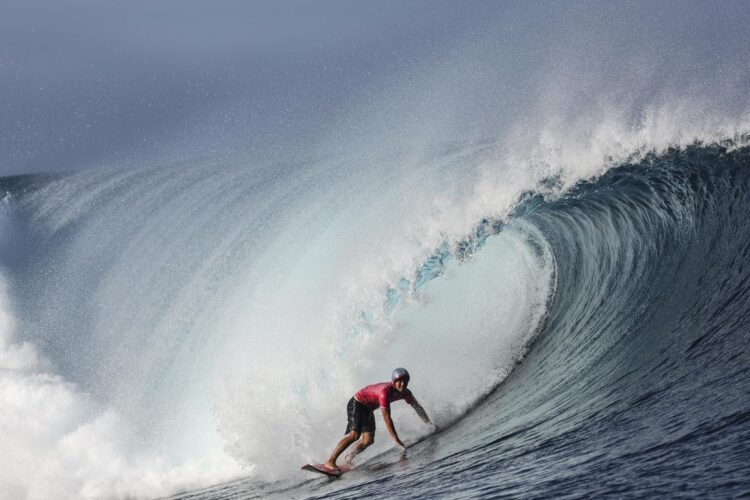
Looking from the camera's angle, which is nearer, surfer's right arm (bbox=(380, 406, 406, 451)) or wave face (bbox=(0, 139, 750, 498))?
wave face (bbox=(0, 139, 750, 498))

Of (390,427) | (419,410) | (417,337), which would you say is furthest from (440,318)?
(390,427)

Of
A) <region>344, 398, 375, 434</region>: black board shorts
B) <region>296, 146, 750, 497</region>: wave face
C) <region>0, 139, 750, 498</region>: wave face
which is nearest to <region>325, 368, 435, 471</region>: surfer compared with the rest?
<region>344, 398, 375, 434</region>: black board shorts

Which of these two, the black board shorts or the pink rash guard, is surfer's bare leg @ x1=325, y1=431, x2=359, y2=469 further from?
the pink rash guard

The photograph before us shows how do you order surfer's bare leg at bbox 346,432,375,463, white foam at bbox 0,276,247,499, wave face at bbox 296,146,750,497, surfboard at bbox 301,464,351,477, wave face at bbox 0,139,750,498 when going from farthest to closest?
white foam at bbox 0,276,247,499, surfer's bare leg at bbox 346,432,375,463, surfboard at bbox 301,464,351,477, wave face at bbox 0,139,750,498, wave face at bbox 296,146,750,497

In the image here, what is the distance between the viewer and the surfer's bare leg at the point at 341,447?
7.27 metres

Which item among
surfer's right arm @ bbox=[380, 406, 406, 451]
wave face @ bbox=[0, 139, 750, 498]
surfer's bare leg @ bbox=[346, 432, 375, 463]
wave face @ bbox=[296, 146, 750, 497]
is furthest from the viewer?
surfer's bare leg @ bbox=[346, 432, 375, 463]

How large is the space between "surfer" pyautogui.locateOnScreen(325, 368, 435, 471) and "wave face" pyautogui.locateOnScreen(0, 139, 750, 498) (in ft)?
1.12

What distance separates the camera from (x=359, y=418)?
750 cm

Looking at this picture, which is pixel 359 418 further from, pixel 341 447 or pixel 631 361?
pixel 631 361

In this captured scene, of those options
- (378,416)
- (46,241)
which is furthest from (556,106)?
(46,241)

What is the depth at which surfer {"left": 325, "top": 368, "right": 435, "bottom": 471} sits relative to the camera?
728 cm

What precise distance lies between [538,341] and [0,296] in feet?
44.8

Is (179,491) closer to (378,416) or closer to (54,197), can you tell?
(378,416)

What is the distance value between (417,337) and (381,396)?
298 centimetres
